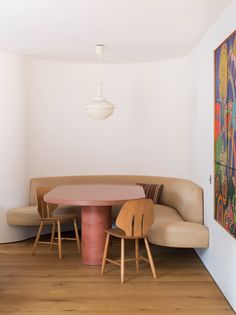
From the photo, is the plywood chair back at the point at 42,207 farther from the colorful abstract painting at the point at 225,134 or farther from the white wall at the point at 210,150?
the colorful abstract painting at the point at 225,134

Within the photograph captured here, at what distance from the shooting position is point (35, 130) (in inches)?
242

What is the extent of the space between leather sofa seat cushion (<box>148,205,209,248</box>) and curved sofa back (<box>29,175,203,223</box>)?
0.83 feet

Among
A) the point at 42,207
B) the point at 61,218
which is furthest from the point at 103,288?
the point at 42,207

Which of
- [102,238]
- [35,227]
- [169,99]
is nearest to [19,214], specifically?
[35,227]

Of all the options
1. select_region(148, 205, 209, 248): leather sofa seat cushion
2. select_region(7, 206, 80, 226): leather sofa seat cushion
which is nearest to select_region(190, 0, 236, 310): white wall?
select_region(148, 205, 209, 248): leather sofa seat cushion

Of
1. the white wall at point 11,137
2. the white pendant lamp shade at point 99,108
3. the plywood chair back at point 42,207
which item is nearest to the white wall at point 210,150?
the white pendant lamp shade at point 99,108

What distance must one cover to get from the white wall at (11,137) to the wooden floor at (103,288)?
749mm

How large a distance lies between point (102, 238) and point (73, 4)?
7.73 feet

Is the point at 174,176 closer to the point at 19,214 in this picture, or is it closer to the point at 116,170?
the point at 116,170

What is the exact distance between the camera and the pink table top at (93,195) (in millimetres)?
4246

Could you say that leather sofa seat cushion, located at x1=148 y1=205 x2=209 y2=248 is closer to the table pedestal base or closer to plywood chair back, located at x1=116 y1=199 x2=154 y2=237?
plywood chair back, located at x1=116 y1=199 x2=154 y2=237

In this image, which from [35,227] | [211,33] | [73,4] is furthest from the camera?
[35,227]

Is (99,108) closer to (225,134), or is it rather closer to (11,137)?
(11,137)

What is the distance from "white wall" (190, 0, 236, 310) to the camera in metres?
3.58
